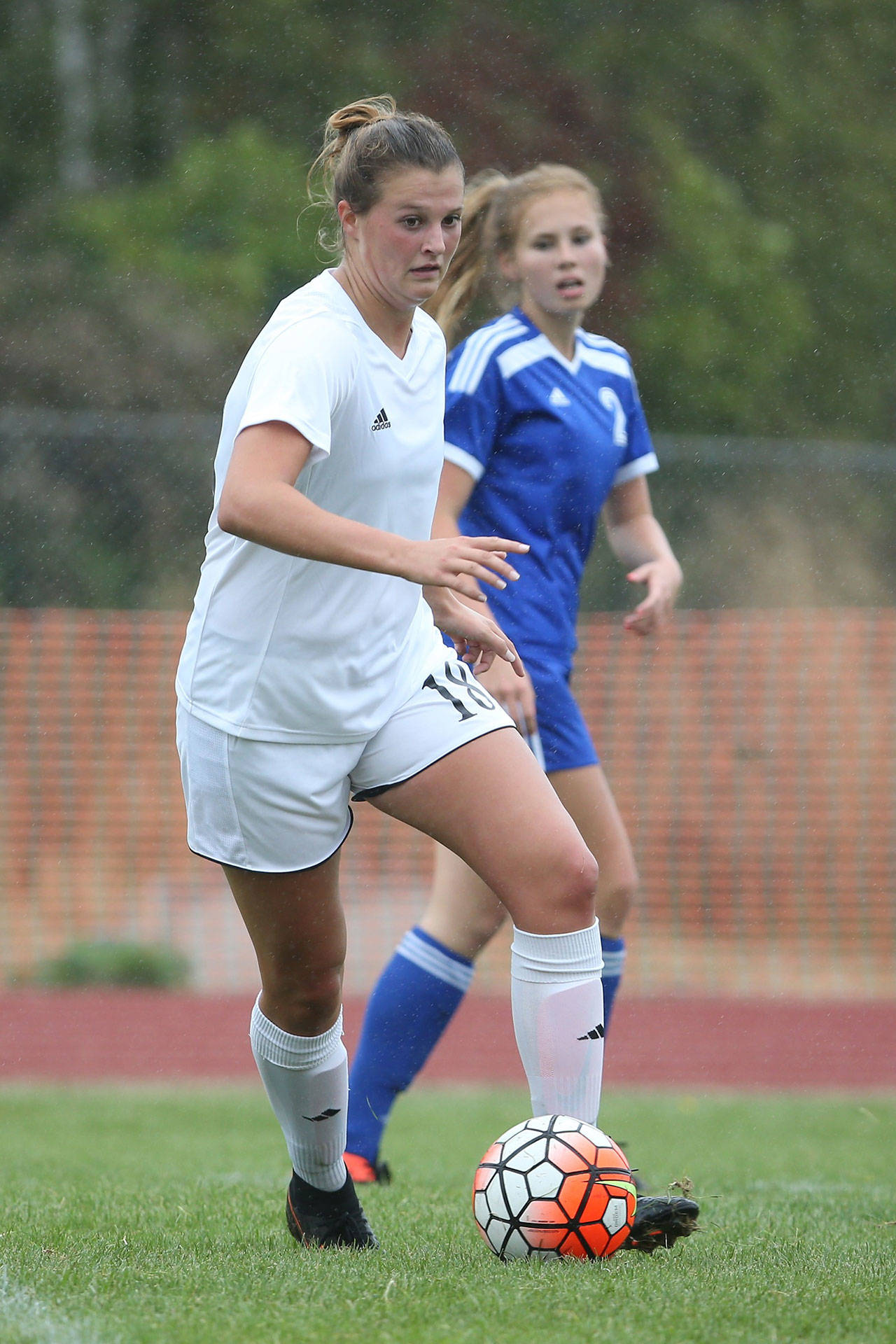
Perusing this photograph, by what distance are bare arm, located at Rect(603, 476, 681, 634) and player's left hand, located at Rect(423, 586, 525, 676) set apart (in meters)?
0.74

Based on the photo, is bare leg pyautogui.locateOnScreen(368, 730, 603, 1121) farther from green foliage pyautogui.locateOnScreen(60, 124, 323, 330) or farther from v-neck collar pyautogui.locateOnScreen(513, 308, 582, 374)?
green foliage pyautogui.locateOnScreen(60, 124, 323, 330)

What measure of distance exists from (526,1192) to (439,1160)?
9.27ft

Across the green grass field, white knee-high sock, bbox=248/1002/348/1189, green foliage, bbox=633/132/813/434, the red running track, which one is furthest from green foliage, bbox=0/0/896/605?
white knee-high sock, bbox=248/1002/348/1189

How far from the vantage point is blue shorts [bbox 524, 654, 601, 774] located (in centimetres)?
410

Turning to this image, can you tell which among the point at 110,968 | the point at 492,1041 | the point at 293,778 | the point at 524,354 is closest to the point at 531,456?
the point at 524,354

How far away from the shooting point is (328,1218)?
335 centimetres

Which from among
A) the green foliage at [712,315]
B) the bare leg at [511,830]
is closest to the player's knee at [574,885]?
the bare leg at [511,830]

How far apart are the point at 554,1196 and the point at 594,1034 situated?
1.12 feet

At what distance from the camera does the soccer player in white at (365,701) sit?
3.00m

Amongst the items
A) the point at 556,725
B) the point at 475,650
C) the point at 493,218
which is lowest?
the point at 556,725

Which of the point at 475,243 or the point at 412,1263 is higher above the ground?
the point at 475,243

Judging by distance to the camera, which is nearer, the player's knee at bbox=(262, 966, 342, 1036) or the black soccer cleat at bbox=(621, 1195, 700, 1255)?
the black soccer cleat at bbox=(621, 1195, 700, 1255)

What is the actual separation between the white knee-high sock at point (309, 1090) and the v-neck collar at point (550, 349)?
1731mm

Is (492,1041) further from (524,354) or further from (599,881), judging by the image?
(524,354)
